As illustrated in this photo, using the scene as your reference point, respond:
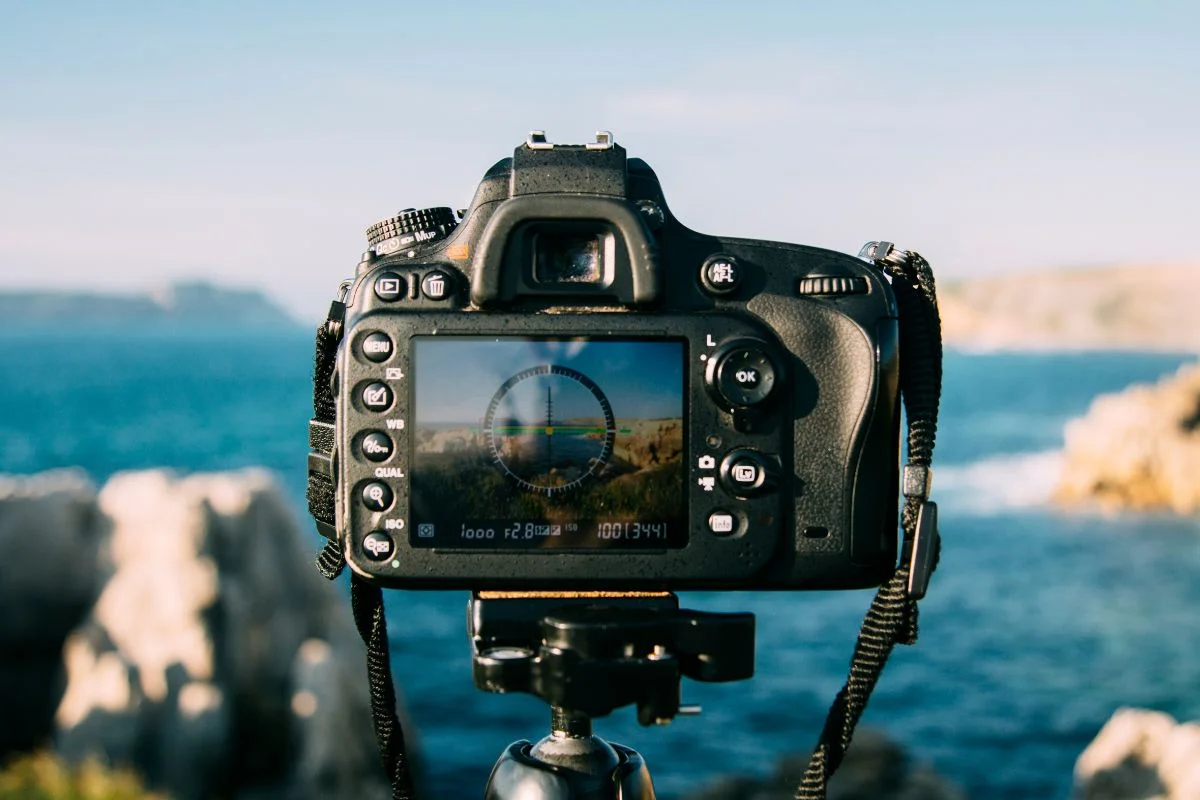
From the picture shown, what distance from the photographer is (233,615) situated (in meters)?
17.4

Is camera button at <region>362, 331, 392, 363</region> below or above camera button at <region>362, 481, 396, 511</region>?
above

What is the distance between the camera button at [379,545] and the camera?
2.48 meters

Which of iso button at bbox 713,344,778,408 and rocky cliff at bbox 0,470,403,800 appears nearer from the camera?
iso button at bbox 713,344,778,408

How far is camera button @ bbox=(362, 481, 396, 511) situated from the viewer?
2465 millimetres

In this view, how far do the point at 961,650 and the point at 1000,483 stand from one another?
27.1m

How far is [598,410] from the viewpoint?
2432 millimetres

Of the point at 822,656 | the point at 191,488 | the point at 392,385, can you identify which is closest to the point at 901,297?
the point at 392,385

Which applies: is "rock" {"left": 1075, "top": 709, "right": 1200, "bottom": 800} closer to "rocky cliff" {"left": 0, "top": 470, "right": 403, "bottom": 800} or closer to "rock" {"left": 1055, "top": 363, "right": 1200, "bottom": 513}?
"rocky cliff" {"left": 0, "top": 470, "right": 403, "bottom": 800}

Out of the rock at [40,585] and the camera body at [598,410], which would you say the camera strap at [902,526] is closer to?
the camera body at [598,410]

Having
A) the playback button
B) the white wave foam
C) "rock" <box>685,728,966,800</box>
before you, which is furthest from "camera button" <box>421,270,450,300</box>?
the white wave foam

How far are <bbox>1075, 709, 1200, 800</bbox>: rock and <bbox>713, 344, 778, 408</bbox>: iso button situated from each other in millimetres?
13027

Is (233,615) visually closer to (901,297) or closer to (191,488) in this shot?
(191,488)

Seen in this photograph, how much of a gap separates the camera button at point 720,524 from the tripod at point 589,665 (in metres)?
0.15

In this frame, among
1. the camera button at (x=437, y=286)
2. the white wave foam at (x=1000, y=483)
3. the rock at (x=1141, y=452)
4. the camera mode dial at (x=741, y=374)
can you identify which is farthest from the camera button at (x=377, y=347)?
the white wave foam at (x=1000, y=483)
